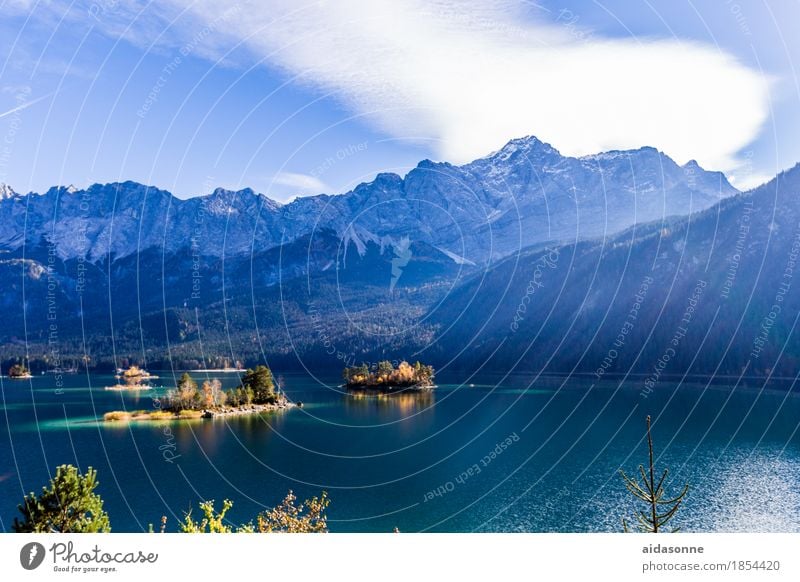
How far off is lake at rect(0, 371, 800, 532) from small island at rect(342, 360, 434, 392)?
23.5 metres

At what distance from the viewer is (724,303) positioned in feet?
515

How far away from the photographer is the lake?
114ft

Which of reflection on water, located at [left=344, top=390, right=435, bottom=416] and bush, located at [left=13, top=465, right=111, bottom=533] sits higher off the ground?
bush, located at [left=13, top=465, right=111, bottom=533]

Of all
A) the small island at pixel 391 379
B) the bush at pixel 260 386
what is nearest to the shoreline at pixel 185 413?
the bush at pixel 260 386

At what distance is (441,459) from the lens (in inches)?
2071

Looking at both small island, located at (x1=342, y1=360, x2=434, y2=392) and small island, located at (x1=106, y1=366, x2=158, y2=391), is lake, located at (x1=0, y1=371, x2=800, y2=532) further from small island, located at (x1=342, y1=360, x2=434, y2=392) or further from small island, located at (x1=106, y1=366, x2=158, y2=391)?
small island, located at (x1=106, y1=366, x2=158, y2=391)

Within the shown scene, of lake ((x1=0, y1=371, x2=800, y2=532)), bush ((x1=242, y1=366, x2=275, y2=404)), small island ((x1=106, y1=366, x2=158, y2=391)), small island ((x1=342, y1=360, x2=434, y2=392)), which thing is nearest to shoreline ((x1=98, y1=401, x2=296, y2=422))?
bush ((x1=242, y1=366, x2=275, y2=404))

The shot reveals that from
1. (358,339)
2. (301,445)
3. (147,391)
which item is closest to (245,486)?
(301,445)

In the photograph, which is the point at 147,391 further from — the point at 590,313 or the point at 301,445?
the point at 590,313

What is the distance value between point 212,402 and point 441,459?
1559 inches

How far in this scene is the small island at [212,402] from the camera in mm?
79125

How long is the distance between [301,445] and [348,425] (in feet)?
44.0

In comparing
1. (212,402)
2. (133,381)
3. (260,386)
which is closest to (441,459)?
(212,402)

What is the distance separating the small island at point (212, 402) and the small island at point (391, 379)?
29541 millimetres
